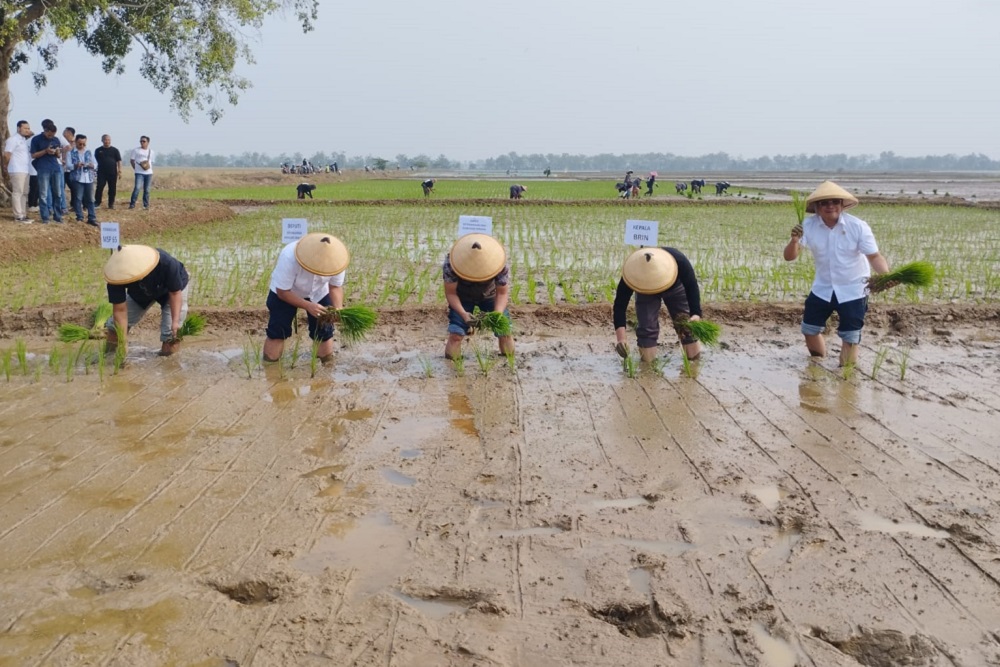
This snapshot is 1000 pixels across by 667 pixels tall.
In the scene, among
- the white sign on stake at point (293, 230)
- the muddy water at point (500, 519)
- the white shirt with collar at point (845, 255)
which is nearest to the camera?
the muddy water at point (500, 519)

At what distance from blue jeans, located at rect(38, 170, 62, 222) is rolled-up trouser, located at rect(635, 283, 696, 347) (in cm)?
911

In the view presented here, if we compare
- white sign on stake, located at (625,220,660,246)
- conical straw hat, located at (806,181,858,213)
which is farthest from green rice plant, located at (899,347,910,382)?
white sign on stake, located at (625,220,660,246)

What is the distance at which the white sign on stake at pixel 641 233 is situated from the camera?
5488mm

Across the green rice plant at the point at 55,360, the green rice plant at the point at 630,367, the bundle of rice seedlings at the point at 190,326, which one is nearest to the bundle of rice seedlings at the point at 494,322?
the green rice plant at the point at 630,367

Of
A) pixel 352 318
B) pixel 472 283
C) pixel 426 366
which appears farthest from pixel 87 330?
pixel 472 283

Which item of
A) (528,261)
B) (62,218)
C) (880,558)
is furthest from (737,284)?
(62,218)

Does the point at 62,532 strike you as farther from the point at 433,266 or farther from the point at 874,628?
the point at 433,266

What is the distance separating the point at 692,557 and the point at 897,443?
166cm

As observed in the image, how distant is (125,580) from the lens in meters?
2.58

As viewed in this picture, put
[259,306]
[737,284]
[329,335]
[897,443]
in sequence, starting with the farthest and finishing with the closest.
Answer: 1. [737,284]
2. [259,306]
3. [329,335]
4. [897,443]

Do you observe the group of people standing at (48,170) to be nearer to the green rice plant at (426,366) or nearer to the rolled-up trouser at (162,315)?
the rolled-up trouser at (162,315)

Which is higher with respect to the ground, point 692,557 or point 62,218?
point 62,218

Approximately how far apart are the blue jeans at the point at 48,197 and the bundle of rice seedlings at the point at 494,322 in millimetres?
8423

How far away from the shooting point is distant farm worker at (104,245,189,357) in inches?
198
